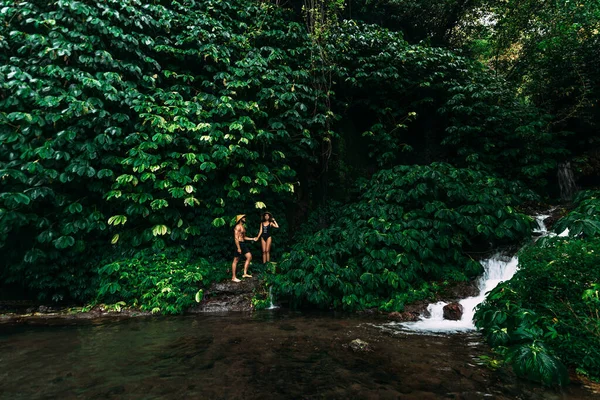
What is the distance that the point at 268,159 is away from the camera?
30.0 ft

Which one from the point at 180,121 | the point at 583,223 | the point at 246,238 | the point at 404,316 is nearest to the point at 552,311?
the point at 583,223

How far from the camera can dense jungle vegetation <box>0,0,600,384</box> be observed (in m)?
6.47

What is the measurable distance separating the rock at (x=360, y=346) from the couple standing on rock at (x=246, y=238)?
3947 millimetres

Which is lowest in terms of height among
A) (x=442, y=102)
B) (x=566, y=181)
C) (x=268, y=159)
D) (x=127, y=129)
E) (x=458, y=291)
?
(x=458, y=291)

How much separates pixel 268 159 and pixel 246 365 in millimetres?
6385

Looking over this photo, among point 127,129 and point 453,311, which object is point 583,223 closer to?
point 453,311

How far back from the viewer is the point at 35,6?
7055 millimetres

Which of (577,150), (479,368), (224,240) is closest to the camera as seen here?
(479,368)

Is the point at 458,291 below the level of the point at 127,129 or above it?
below

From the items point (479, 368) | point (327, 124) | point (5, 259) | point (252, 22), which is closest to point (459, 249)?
point (479, 368)

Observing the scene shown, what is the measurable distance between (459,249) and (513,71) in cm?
893

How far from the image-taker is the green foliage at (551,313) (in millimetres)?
3039

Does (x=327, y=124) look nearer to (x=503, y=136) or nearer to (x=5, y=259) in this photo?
(x=503, y=136)

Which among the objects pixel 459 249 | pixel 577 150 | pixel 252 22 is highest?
pixel 252 22
